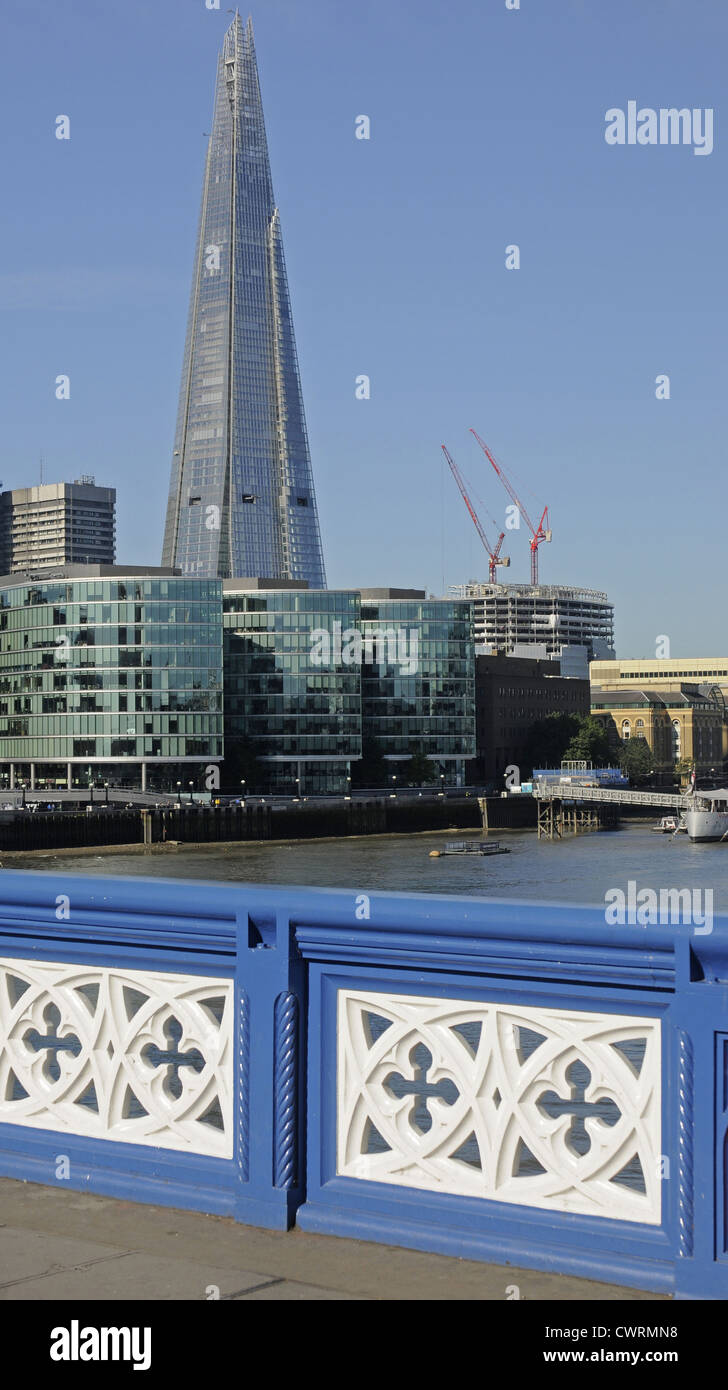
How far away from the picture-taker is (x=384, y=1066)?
5582 millimetres

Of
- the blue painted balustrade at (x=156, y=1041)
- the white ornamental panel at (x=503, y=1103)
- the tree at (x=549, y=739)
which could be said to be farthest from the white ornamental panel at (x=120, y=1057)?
the tree at (x=549, y=739)

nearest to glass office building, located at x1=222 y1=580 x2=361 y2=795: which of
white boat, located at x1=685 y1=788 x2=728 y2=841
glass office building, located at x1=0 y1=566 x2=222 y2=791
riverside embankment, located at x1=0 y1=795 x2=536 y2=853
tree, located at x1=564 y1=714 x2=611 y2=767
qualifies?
riverside embankment, located at x1=0 y1=795 x2=536 y2=853

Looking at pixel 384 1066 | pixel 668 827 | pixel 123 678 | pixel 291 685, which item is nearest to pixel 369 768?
pixel 291 685

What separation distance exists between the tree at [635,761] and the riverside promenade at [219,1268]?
181298 mm

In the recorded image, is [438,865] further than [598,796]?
No

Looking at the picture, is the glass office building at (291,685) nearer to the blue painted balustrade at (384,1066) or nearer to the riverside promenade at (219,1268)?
the blue painted balustrade at (384,1066)

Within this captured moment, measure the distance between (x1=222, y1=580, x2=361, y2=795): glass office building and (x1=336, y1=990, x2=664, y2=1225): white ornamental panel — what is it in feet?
424

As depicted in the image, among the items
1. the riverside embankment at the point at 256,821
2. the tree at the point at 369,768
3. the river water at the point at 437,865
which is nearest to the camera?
the river water at the point at 437,865

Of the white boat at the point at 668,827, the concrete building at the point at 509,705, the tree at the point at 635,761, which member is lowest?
the white boat at the point at 668,827

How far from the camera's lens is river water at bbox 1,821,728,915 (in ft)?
249

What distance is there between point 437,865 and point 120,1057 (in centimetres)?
8532

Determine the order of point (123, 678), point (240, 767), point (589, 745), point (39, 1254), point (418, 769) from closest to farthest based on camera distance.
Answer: point (39, 1254), point (123, 678), point (240, 767), point (418, 769), point (589, 745)

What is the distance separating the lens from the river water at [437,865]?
75.8 metres

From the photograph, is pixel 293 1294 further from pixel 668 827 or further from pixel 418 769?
pixel 418 769
